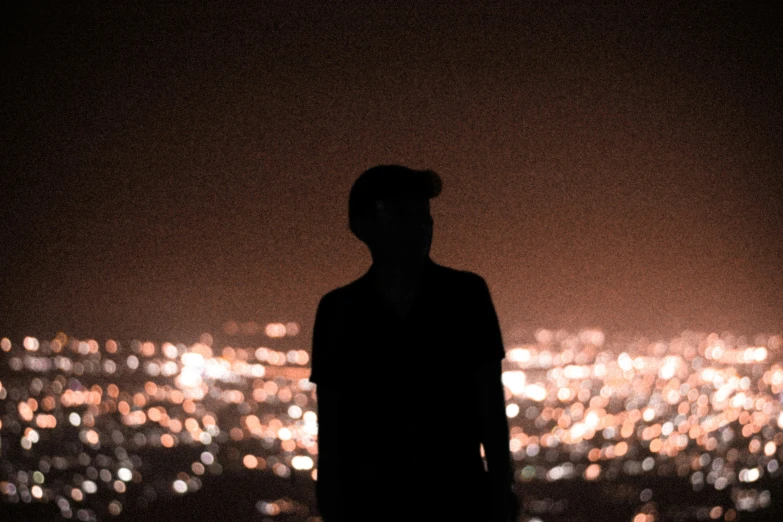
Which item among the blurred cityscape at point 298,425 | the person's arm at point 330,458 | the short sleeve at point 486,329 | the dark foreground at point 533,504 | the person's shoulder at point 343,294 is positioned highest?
the blurred cityscape at point 298,425

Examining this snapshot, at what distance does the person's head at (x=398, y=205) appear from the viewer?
1.07 meters

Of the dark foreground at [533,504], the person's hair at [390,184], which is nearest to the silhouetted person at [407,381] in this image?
the person's hair at [390,184]

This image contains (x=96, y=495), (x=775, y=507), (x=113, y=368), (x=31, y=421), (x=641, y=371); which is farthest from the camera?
(x=641, y=371)

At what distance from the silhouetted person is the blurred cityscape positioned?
652cm

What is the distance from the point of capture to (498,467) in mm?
1063

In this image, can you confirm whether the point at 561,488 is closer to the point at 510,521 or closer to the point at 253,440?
the point at 253,440

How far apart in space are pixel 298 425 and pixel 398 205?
17534 mm

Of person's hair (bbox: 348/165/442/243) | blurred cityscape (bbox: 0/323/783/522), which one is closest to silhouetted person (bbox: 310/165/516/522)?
person's hair (bbox: 348/165/442/243)

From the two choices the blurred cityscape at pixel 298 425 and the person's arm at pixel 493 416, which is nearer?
the person's arm at pixel 493 416

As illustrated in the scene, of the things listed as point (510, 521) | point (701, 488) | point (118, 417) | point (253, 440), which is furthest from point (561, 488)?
point (510, 521)

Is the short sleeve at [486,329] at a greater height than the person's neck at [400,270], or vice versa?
the person's neck at [400,270]

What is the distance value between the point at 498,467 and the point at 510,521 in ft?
0.28

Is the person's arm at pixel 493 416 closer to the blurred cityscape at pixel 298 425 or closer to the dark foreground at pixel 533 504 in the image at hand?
the blurred cityscape at pixel 298 425

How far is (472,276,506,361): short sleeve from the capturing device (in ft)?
3.51
